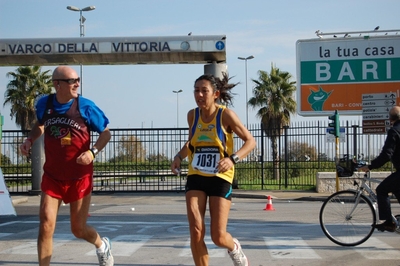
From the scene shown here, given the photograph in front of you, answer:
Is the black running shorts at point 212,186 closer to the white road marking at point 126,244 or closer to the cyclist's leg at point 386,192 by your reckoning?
the white road marking at point 126,244

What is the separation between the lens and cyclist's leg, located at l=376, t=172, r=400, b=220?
27.5ft

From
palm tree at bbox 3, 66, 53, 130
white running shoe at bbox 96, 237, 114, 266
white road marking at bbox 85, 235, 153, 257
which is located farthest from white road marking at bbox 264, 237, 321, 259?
palm tree at bbox 3, 66, 53, 130

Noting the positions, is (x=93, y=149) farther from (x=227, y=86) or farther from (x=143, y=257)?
(x=143, y=257)

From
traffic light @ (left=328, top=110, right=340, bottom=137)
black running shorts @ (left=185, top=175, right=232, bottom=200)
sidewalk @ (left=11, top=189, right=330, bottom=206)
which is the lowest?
sidewalk @ (left=11, top=189, right=330, bottom=206)

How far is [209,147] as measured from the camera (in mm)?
6039

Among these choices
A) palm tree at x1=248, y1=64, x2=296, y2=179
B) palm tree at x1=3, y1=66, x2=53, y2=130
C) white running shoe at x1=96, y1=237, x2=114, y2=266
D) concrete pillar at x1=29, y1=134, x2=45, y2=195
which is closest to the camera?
white running shoe at x1=96, y1=237, x2=114, y2=266

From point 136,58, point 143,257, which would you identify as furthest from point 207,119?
point 136,58

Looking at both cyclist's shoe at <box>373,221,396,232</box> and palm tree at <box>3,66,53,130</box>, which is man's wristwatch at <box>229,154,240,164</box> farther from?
palm tree at <box>3,66,53,130</box>

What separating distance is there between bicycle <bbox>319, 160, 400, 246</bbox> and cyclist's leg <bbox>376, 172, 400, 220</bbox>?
257mm

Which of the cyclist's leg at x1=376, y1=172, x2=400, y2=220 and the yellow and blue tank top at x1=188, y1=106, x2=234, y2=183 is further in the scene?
the cyclist's leg at x1=376, y1=172, x2=400, y2=220

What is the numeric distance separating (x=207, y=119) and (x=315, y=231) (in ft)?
16.9

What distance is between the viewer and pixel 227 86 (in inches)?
256

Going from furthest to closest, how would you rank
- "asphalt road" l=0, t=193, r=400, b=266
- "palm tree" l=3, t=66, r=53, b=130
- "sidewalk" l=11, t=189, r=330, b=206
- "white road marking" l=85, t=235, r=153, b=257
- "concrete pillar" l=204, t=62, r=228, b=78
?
"palm tree" l=3, t=66, r=53, b=130
"sidewalk" l=11, t=189, r=330, b=206
"concrete pillar" l=204, t=62, r=228, b=78
"white road marking" l=85, t=235, r=153, b=257
"asphalt road" l=0, t=193, r=400, b=266

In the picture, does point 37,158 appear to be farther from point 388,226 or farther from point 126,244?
point 388,226
